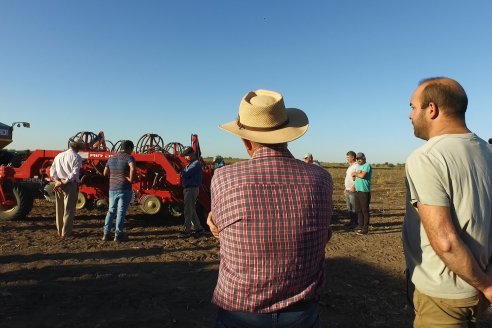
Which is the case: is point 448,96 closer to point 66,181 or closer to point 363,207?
point 66,181

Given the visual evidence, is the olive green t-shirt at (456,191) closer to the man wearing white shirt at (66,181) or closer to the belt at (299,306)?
the belt at (299,306)

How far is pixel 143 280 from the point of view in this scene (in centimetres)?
510

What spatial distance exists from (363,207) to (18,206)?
23.9 ft

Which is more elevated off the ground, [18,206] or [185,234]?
[18,206]

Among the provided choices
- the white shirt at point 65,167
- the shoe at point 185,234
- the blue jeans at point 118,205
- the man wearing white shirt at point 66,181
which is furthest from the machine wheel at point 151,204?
the white shirt at point 65,167

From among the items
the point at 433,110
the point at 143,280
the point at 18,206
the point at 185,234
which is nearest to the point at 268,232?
the point at 433,110

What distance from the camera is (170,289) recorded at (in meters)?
4.79

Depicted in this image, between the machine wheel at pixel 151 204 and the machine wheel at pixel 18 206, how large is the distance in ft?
8.36

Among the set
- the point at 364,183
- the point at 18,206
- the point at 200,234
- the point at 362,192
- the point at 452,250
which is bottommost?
the point at 200,234

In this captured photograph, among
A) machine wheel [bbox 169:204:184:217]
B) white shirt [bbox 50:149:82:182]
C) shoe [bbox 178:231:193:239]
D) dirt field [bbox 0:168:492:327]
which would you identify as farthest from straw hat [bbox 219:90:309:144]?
machine wheel [bbox 169:204:184:217]

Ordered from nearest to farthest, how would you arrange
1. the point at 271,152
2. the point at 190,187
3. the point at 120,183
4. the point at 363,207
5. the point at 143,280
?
the point at 271,152 → the point at 143,280 → the point at 120,183 → the point at 190,187 → the point at 363,207

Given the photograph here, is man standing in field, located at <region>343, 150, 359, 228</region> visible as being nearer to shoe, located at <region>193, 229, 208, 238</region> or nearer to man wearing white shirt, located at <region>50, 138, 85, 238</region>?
shoe, located at <region>193, 229, 208, 238</region>

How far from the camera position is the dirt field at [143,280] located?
4000 millimetres

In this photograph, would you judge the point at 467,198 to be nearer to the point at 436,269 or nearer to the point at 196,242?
the point at 436,269
